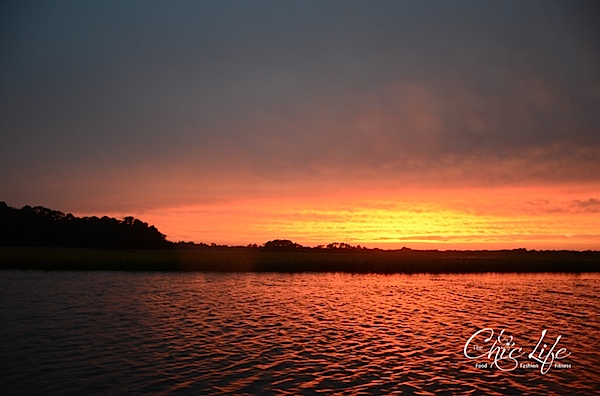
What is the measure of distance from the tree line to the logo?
363 ft

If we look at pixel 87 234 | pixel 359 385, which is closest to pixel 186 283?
pixel 359 385

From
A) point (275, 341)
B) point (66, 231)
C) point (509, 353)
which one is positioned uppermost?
point (66, 231)

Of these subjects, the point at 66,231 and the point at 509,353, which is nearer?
the point at 509,353

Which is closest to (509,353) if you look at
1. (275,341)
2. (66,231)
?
(275,341)

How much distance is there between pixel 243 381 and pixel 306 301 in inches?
840

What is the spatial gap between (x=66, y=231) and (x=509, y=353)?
118 metres

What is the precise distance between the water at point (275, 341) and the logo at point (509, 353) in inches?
6.2

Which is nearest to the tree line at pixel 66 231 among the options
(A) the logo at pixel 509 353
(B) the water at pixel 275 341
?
(B) the water at pixel 275 341

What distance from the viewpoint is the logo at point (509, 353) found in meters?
18.4

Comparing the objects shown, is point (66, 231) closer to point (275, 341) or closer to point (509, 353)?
point (275, 341)

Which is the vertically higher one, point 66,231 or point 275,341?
point 66,231

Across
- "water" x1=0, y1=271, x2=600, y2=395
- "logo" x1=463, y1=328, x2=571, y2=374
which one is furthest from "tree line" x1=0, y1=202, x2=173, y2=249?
"logo" x1=463, y1=328, x2=571, y2=374

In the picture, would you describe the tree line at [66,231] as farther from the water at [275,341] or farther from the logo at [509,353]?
the logo at [509,353]

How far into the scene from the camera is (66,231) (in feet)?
376
